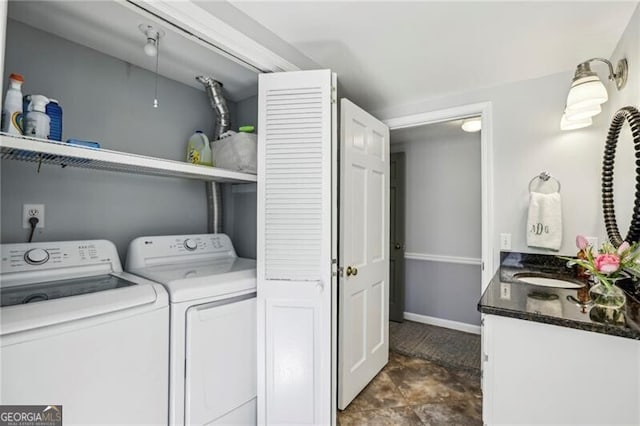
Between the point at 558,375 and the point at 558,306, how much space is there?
247 mm

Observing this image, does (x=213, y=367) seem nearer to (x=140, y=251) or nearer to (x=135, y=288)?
(x=135, y=288)

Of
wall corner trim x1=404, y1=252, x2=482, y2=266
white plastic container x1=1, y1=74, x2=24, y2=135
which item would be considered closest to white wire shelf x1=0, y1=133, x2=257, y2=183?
white plastic container x1=1, y1=74, x2=24, y2=135

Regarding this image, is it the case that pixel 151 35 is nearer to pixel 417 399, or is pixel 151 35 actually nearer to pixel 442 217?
pixel 417 399

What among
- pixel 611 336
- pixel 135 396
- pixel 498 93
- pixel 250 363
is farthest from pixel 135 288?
pixel 498 93

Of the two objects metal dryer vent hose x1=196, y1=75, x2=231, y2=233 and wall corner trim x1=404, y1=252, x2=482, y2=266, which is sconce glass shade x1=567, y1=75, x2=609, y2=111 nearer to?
wall corner trim x1=404, y1=252, x2=482, y2=266

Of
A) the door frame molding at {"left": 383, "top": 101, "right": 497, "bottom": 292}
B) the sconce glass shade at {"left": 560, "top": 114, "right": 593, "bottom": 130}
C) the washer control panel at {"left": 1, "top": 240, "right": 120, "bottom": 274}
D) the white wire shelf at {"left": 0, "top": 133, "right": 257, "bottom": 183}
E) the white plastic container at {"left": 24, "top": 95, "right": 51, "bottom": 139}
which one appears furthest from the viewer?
the door frame molding at {"left": 383, "top": 101, "right": 497, "bottom": 292}

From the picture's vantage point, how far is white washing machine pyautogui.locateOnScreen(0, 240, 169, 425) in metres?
0.96

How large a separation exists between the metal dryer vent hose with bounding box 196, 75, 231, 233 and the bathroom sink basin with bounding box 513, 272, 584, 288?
6.88 ft

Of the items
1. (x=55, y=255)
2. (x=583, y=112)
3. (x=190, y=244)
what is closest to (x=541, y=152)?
(x=583, y=112)

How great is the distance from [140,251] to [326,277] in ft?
3.77

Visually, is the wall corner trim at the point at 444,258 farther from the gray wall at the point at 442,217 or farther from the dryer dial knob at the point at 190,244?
the dryer dial knob at the point at 190,244

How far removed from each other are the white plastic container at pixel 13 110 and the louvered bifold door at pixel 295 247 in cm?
101

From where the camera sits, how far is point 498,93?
82.4 inches

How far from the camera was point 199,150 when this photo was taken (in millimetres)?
2023
